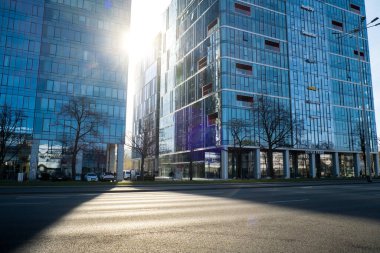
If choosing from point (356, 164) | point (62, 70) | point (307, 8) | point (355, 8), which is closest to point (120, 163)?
point (62, 70)

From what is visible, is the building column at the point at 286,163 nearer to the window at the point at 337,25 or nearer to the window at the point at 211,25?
the window at the point at 211,25

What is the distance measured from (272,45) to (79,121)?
45061 millimetres

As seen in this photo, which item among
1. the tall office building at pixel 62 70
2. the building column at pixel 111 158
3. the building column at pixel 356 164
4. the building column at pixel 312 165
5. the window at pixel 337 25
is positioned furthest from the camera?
the window at pixel 337 25

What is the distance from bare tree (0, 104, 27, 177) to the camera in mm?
35463

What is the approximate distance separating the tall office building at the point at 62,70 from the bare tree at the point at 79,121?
1.43m

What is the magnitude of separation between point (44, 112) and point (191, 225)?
49.9m

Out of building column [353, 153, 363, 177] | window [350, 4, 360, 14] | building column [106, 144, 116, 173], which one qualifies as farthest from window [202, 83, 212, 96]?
window [350, 4, 360, 14]

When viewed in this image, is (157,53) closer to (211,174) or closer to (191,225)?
(211,174)

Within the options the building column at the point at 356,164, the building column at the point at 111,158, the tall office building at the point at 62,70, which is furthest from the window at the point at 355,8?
the building column at the point at 111,158

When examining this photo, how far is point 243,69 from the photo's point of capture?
62094mm

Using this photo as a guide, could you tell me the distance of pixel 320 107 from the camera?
6994 cm

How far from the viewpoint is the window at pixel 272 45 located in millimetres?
66125

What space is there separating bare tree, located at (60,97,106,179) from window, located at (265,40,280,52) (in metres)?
38.3

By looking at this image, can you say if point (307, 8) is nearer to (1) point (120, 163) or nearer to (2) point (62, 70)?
(1) point (120, 163)
